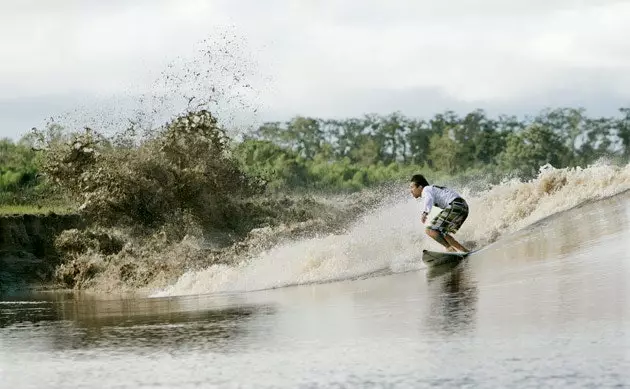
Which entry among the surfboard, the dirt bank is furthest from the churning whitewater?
the dirt bank

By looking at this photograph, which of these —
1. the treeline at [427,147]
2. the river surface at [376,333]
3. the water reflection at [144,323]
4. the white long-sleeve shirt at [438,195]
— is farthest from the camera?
the treeline at [427,147]

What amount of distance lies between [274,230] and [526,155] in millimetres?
51766

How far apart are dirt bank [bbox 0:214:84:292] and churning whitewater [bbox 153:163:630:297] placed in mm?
6007

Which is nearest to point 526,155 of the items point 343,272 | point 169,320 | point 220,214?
point 220,214

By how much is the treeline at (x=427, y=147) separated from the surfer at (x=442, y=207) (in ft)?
148

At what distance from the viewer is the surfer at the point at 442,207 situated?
48.5 feet

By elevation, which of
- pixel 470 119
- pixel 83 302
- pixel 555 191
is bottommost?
pixel 83 302

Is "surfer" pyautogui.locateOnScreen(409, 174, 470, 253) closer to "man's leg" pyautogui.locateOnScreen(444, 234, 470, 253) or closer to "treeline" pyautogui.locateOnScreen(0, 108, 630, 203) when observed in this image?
"man's leg" pyautogui.locateOnScreen(444, 234, 470, 253)

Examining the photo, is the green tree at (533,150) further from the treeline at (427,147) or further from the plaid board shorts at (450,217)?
the plaid board shorts at (450,217)

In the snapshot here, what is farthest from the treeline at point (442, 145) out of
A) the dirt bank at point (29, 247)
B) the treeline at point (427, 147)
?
the dirt bank at point (29, 247)

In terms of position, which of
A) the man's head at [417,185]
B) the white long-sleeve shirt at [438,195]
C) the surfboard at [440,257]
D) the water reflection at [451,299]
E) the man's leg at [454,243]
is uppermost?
the man's head at [417,185]

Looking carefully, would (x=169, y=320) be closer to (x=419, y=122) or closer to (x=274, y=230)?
(x=274, y=230)

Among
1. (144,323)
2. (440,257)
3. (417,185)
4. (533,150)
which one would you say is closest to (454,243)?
(440,257)

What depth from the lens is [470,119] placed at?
78688 millimetres
